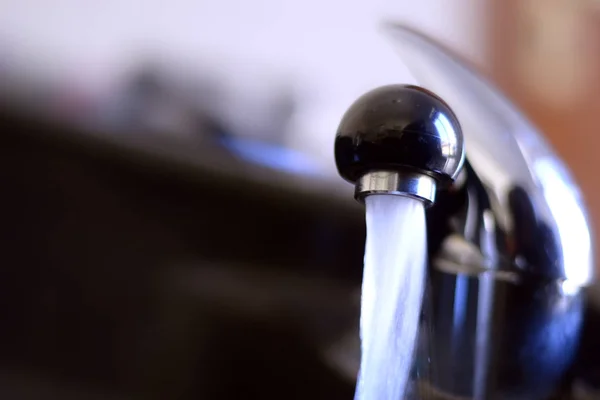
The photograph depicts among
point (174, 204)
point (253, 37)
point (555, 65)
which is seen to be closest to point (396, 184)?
point (174, 204)

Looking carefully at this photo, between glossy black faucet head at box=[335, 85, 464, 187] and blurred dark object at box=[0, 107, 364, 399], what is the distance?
169 mm

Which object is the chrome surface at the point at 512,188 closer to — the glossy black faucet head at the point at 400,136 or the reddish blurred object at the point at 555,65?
the glossy black faucet head at the point at 400,136

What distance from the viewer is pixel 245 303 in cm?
43

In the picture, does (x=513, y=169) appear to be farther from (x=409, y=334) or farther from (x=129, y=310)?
(x=129, y=310)

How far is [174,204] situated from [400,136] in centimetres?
22

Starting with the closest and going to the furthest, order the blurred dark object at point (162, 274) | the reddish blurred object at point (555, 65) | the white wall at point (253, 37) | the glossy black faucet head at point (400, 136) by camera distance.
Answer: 1. the glossy black faucet head at point (400, 136)
2. the blurred dark object at point (162, 274)
3. the white wall at point (253, 37)
4. the reddish blurred object at point (555, 65)

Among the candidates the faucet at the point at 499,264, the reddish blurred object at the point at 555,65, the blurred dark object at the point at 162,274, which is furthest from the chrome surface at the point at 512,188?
the reddish blurred object at the point at 555,65

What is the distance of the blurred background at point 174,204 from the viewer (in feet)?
1.16

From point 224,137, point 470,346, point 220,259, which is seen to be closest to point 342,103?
point 224,137

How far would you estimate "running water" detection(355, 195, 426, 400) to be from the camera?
227mm

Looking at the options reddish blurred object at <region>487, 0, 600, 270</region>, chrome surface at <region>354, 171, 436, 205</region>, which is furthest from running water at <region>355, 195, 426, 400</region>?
reddish blurred object at <region>487, 0, 600, 270</region>

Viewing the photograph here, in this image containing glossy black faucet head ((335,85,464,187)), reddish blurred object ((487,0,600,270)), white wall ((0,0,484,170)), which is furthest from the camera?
reddish blurred object ((487,0,600,270))

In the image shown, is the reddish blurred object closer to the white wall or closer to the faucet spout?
the white wall

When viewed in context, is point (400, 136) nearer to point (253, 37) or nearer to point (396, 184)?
point (396, 184)
